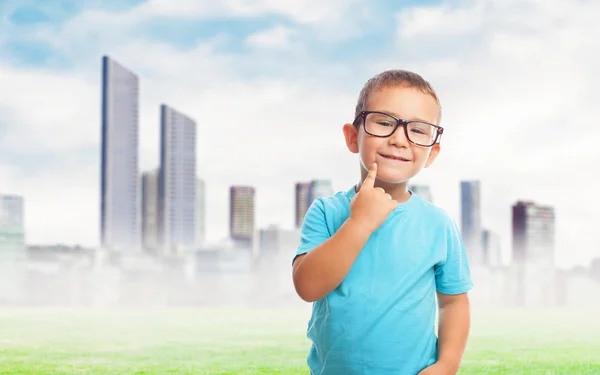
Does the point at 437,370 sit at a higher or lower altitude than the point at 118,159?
lower

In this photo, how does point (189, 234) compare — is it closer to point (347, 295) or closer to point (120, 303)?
point (120, 303)

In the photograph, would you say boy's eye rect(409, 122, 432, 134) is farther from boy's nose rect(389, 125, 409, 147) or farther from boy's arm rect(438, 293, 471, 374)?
boy's arm rect(438, 293, 471, 374)

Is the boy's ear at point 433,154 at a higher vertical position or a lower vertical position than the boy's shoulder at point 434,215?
higher

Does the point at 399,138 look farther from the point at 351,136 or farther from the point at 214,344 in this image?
the point at 214,344

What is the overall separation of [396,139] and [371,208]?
0.59ft

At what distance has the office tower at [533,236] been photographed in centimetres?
1192

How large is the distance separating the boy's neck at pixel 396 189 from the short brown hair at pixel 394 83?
0.16 metres

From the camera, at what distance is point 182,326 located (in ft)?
26.3

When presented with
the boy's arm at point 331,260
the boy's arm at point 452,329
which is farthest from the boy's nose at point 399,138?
the boy's arm at point 452,329

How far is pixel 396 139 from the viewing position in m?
1.41

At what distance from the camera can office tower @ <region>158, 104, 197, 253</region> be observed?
14.7m

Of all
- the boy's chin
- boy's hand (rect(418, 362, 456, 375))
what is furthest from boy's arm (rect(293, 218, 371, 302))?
boy's hand (rect(418, 362, 456, 375))

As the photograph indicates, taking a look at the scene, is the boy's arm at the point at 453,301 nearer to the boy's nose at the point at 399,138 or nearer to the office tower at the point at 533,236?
the boy's nose at the point at 399,138

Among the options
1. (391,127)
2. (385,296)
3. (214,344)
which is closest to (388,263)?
(385,296)
